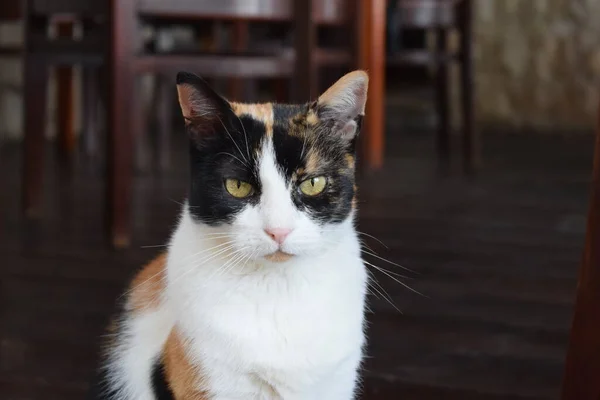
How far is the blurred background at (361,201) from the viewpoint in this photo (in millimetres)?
Result: 1165

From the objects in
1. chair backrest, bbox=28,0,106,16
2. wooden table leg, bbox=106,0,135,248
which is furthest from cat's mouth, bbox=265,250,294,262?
chair backrest, bbox=28,0,106,16

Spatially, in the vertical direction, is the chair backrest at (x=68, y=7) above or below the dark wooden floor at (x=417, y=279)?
above

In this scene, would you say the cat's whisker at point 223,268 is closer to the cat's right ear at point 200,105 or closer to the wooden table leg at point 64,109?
the cat's right ear at point 200,105

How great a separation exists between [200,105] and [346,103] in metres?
0.16

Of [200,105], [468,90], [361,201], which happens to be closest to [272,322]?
[200,105]

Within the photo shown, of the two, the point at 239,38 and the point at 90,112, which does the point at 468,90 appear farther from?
the point at 90,112

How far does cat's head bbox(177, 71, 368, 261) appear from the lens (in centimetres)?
76

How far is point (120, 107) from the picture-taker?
1655 millimetres

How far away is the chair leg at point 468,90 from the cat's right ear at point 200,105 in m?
2.20

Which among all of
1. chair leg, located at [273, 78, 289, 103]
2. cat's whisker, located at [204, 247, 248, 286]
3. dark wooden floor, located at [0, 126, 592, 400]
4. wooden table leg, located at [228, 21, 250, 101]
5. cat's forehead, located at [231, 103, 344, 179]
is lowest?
dark wooden floor, located at [0, 126, 592, 400]

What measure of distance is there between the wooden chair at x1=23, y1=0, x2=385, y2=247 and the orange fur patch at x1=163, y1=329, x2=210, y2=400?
3.14 ft

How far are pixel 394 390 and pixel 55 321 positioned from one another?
0.60 meters

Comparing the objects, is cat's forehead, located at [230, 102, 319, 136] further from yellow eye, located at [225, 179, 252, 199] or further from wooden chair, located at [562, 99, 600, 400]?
wooden chair, located at [562, 99, 600, 400]

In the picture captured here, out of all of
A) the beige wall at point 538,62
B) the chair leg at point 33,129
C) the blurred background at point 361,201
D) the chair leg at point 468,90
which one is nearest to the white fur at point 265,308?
the blurred background at point 361,201
